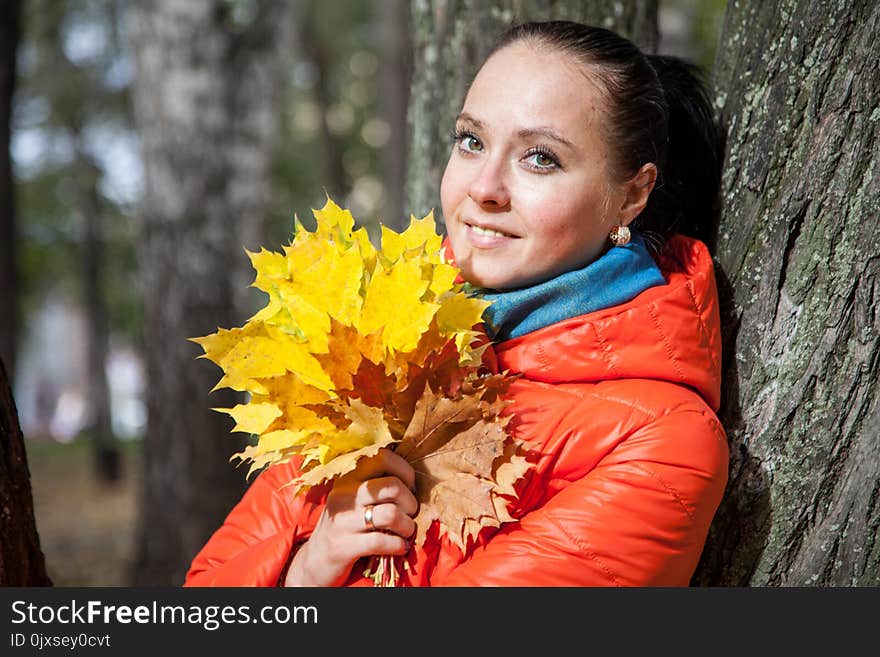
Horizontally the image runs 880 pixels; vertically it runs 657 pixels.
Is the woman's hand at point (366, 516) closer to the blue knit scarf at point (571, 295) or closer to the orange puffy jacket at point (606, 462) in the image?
the orange puffy jacket at point (606, 462)

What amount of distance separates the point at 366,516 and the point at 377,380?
30 cm

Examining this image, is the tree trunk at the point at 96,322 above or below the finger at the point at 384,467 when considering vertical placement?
below

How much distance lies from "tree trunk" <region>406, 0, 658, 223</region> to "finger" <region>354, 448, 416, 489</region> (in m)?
1.24

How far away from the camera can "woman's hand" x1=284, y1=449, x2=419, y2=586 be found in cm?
191

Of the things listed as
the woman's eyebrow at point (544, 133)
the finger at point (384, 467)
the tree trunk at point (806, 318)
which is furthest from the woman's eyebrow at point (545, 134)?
the finger at point (384, 467)

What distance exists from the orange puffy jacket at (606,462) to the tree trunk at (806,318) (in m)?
0.17

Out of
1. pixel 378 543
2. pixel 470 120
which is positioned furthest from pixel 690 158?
pixel 378 543

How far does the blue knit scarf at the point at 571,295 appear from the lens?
2.05m

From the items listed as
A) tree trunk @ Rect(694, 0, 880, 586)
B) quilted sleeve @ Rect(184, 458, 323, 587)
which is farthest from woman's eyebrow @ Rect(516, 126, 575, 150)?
quilted sleeve @ Rect(184, 458, 323, 587)

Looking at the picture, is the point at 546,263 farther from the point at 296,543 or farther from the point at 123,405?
the point at 123,405

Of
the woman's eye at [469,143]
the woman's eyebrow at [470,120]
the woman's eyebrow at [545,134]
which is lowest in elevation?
the woman's eye at [469,143]

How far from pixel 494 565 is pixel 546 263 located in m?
0.69

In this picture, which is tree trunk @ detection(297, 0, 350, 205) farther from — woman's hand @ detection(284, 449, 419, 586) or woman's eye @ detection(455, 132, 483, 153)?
woman's hand @ detection(284, 449, 419, 586)

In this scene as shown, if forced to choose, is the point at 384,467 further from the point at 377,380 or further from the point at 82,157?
the point at 82,157
